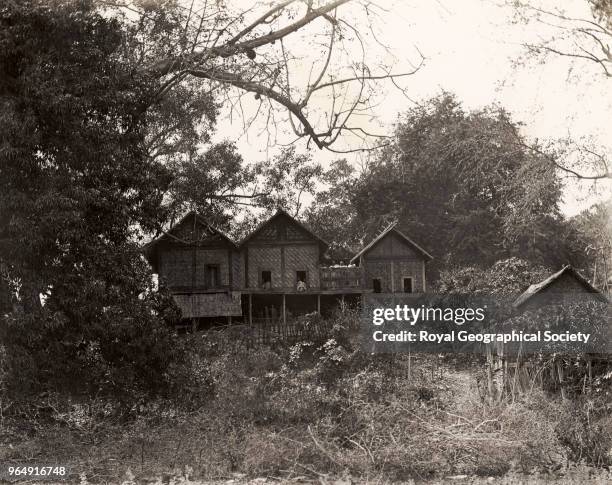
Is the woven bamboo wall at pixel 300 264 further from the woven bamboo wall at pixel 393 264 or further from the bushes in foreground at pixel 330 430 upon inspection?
the bushes in foreground at pixel 330 430

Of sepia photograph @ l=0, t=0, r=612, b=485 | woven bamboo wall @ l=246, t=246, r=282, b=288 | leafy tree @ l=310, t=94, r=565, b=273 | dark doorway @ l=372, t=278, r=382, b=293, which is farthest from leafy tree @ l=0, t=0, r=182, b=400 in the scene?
leafy tree @ l=310, t=94, r=565, b=273

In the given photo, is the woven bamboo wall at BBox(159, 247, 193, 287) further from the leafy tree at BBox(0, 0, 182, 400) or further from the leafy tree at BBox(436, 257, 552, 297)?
the leafy tree at BBox(0, 0, 182, 400)

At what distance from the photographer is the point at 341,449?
9844 millimetres

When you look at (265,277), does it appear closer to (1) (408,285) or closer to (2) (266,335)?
(1) (408,285)

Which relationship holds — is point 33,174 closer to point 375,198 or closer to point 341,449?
point 341,449

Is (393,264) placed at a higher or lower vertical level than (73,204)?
lower

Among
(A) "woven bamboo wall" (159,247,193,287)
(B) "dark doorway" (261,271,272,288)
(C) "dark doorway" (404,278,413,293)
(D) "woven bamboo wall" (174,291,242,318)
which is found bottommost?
(D) "woven bamboo wall" (174,291,242,318)

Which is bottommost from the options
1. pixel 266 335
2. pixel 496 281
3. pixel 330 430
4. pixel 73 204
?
pixel 330 430

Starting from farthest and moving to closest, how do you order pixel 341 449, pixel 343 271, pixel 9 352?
pixel 343 271 → pixel 9 352 → pixel 341 449

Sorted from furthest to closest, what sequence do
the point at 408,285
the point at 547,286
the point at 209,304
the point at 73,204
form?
the point at 408,285 < the point at 209,304 < the point at 547,286 < the point at 73,204

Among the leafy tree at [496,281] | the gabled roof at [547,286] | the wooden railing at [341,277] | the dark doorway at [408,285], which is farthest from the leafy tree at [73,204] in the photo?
the dark doorway at [408,285]

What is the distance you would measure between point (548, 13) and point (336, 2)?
418 centimetres

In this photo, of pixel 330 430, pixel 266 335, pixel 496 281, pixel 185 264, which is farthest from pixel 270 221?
pixel 330 430

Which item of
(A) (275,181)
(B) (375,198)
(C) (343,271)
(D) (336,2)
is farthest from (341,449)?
(B) (375,198)
